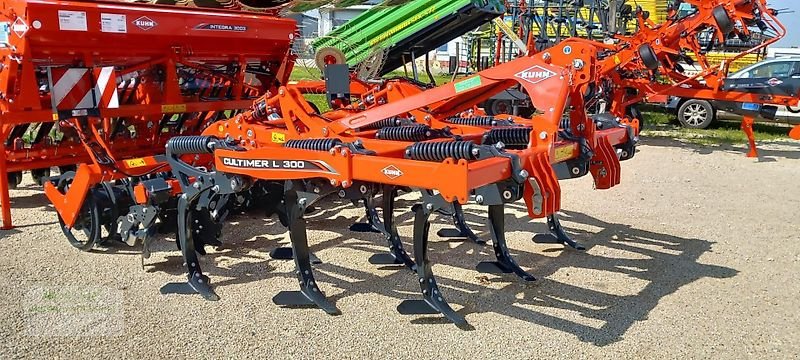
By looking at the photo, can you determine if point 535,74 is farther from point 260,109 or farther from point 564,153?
point 260,109

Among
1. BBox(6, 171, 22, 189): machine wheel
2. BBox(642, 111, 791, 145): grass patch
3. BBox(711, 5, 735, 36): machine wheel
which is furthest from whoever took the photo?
BBox(642, 111, 791, 145): grass patch

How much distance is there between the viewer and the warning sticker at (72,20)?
5668mm

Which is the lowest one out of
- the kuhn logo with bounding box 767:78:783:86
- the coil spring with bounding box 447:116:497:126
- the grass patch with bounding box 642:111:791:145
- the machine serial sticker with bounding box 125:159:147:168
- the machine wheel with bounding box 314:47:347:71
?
the grass patch with bounding box 642:111:791:145

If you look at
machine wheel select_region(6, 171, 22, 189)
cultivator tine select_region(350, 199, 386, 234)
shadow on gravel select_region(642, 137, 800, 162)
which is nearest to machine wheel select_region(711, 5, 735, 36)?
shadow on gravel select_region(642, 137, 800, 162)

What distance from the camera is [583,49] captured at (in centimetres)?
400

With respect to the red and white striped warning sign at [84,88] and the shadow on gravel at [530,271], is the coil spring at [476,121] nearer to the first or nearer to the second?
the shadow on gravel at [530,271]

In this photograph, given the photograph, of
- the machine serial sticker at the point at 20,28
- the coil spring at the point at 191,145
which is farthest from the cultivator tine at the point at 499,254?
the machine serial sticker at the point at 20,28

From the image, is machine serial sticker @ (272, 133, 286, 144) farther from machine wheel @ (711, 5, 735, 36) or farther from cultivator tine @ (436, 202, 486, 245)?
machine wheel @ (711, 5, 735, 36)

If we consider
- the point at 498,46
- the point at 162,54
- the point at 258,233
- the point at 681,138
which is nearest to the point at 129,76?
the point at 162,54

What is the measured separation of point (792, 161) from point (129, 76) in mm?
8620

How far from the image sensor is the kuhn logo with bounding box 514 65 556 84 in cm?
405

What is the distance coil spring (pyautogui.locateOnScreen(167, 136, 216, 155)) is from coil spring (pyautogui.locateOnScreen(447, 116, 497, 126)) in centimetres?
185

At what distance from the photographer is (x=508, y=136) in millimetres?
4996

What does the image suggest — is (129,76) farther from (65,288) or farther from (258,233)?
(65,288)
